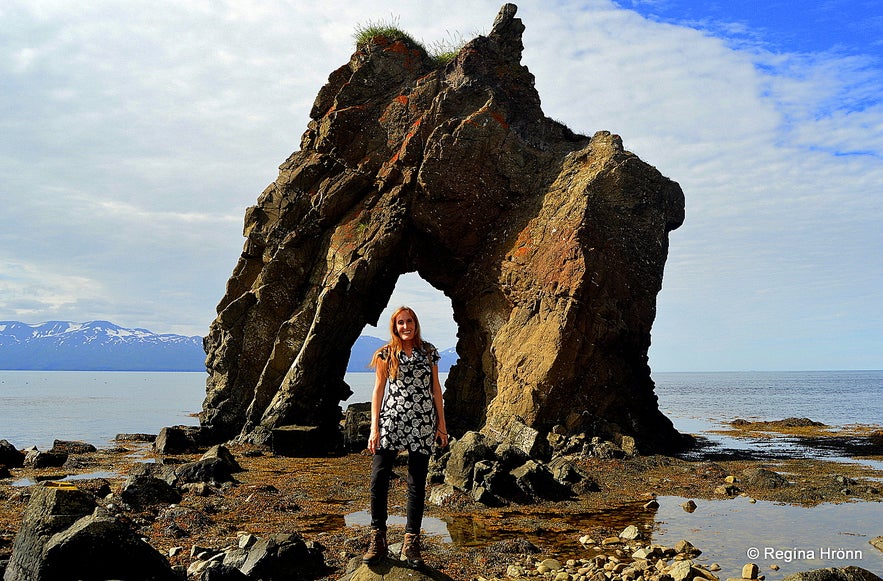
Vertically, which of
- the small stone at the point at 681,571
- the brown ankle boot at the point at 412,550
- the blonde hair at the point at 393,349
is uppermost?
the blonde hair at the point at 393,349

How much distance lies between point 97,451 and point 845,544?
2485 centimetres

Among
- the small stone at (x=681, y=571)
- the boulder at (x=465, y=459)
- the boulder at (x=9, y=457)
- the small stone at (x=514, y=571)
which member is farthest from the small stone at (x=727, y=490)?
the boulder at (x=9, y=457)

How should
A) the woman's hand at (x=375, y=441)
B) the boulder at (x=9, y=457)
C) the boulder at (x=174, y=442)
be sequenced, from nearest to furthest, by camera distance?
1. the woman's hand at (x=375, y=441)
2. the boulder at (x=9, y=457)
3. the boulder at (x=174, y=442)

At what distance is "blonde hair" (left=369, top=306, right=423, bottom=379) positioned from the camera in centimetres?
846

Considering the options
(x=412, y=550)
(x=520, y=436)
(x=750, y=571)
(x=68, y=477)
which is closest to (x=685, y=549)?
(x=750, y=571)

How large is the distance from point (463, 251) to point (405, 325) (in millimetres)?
18708

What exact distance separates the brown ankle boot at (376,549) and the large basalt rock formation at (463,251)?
1409cm

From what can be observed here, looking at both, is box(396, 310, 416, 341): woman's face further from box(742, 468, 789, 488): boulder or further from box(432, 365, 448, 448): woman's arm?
box(742, 468, 789, 488): boulder

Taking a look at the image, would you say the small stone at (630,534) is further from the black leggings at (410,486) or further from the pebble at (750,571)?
the black leggings at (410,486)

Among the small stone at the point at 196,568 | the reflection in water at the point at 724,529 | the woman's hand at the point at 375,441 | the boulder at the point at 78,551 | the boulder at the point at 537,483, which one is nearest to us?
the boulder at the point at 78,551

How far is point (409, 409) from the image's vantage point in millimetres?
8359

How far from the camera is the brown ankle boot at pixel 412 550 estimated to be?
7.98 meters

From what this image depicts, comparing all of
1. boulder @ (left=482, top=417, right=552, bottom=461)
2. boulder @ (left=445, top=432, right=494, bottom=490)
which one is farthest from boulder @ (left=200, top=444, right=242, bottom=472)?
boulder @ (left=482, top=417, right=552, bottom=461)

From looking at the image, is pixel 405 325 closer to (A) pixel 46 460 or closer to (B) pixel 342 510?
→ (B) pixel 342 510
